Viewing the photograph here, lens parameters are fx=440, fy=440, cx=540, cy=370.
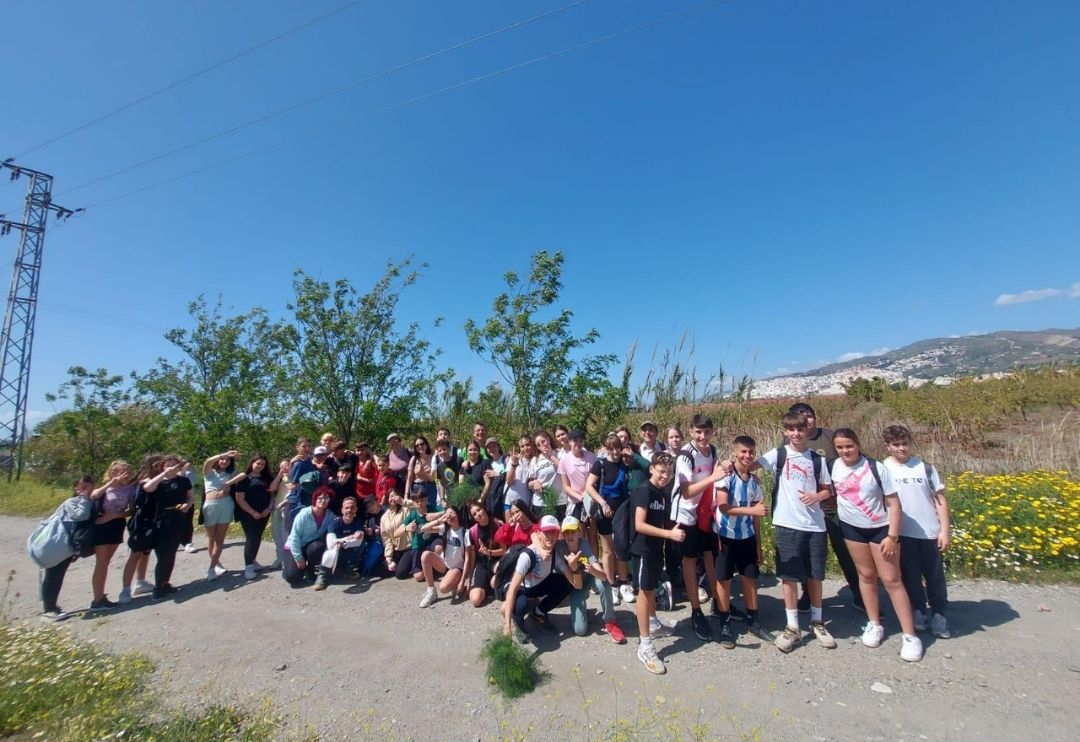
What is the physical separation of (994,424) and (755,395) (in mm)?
5343

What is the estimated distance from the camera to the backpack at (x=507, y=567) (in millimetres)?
4534

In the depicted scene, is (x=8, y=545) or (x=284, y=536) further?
(x=8, y=545)

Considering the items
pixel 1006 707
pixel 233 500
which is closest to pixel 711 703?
pixel 1006 707

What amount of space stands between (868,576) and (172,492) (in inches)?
320

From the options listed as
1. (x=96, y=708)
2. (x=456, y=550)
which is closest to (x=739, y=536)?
(x=456, y=550)

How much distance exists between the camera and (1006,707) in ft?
9.86

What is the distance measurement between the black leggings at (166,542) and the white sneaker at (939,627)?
8531mm

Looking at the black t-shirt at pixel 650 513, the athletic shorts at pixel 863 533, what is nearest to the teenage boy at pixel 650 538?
the black t-shirt at pixel 650 513

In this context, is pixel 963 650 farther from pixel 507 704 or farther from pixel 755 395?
pixel 755 395

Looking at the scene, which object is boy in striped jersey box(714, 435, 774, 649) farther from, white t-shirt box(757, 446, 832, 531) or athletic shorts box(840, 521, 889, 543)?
athletic shorts box(840, 521, 889, 543)

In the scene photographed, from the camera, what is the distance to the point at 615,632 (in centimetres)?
418

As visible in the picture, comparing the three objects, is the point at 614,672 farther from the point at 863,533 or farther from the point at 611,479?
the point at 863,533

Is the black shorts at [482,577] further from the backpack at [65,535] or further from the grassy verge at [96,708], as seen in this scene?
the backpack at [65,535]

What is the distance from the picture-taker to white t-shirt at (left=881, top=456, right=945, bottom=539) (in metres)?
3.83
